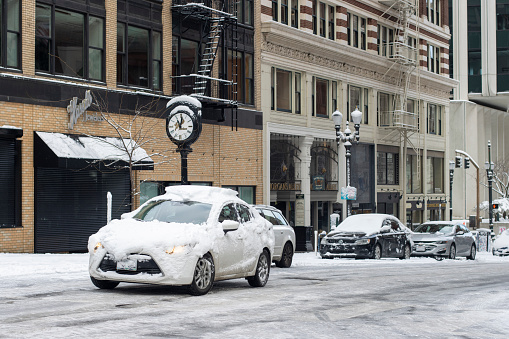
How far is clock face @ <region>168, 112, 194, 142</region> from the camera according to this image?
74.9 feet

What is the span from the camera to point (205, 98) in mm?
31594

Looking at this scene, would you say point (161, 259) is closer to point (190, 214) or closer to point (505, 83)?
point (190, 214)

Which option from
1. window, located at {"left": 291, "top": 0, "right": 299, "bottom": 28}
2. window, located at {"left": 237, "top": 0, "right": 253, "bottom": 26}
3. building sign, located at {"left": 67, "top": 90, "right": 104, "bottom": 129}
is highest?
window, located at {"left": 291, "top": 0, "right": 299, "bottom": 28}

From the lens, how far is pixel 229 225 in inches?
531

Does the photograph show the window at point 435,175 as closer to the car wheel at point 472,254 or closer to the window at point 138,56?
the car wheel at point 472,254

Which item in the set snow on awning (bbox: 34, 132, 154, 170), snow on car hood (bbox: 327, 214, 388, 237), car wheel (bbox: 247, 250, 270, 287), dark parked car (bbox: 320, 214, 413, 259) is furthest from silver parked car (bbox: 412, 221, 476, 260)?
car wheel (bbox: 247, 250, 270, 287)

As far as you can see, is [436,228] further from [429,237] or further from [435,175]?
[435,175]

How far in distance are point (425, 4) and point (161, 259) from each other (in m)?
45.0

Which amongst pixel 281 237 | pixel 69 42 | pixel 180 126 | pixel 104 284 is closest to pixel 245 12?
pixel 69 42

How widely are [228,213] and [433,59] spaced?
144 ft

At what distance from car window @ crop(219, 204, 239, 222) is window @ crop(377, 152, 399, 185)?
3422 cm

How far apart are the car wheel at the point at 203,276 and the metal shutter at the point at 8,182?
12.9m

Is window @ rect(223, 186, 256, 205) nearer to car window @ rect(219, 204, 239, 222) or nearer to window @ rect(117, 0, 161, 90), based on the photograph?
window @ rect(117, 0, 161, 90)

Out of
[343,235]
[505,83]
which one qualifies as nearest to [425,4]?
[505,83]
